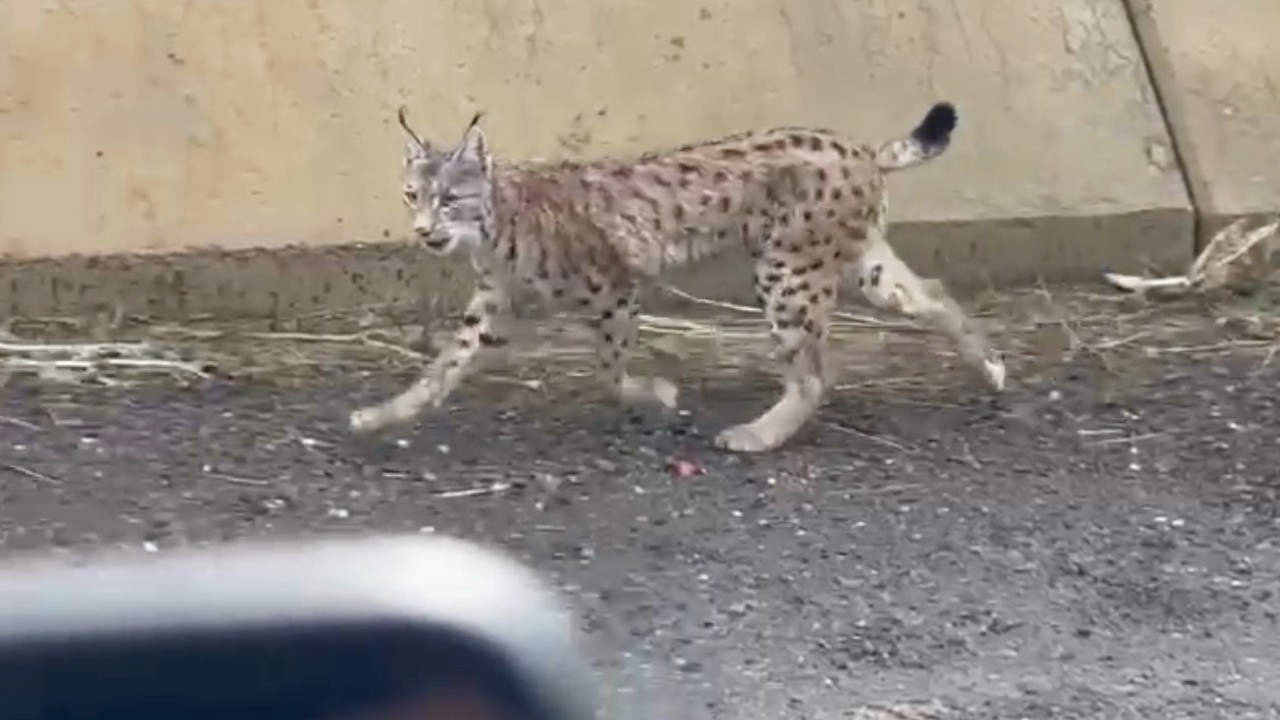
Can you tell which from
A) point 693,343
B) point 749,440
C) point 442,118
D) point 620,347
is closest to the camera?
point 749,440

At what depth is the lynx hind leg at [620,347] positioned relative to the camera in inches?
222

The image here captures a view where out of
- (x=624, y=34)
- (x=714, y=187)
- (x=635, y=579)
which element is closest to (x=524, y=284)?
(x=714, y=187)

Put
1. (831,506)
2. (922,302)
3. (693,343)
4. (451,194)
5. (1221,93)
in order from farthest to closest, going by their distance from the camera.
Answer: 1. (1221,93)
2. (693,343)
3. (922,302)
4. (451,194)
5. (831,506)

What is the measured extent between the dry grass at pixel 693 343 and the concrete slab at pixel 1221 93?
427 millimetres

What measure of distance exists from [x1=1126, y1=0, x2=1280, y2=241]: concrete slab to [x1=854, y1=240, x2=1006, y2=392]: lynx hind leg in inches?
52.6


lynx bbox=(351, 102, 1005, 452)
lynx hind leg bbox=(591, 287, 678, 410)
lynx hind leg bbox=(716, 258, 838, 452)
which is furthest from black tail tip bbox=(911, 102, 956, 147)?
lynx hind leg bbox=(591, 287, 678, 410)

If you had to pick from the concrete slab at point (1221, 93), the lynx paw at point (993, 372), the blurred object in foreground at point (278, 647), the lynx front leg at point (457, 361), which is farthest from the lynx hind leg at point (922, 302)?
the blurred object in foreground at point (278, 647)

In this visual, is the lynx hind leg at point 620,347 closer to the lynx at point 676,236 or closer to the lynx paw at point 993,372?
the lynx at point 676,236

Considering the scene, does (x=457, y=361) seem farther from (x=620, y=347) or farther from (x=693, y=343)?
(x=693, y=343)

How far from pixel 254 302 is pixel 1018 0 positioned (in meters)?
2.64

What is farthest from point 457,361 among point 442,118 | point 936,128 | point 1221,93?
point 1221,93

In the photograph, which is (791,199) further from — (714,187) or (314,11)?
(314,11)

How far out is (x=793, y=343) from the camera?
5570 millimetres

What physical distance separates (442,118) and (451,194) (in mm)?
1603
